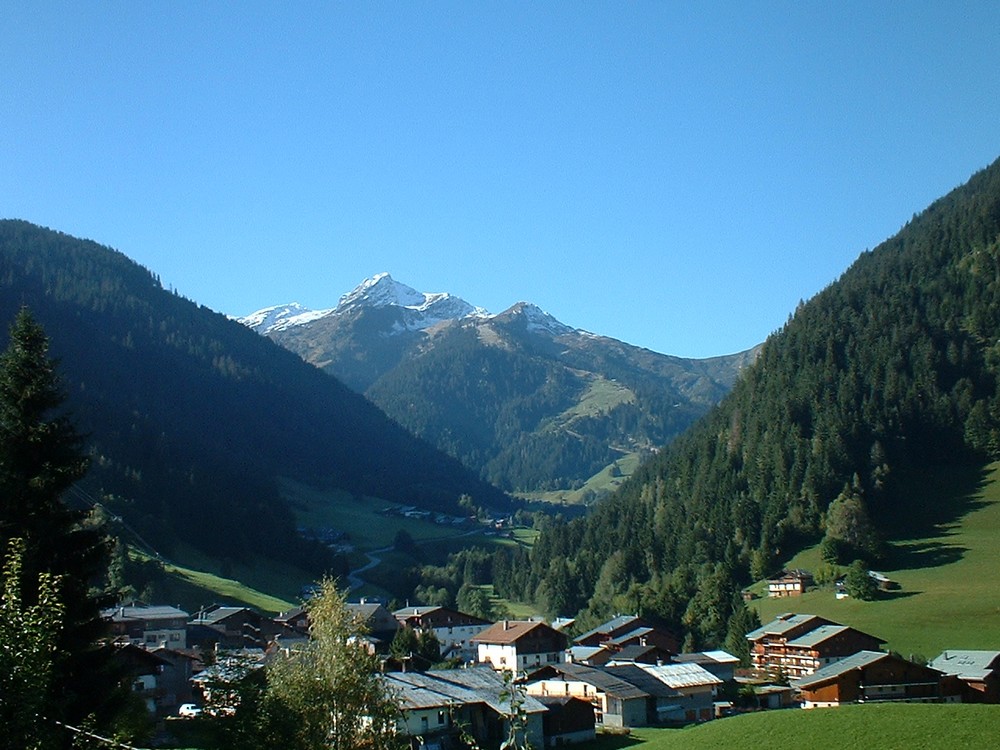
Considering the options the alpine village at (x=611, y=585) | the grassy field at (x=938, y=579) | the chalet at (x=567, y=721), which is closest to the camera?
the alpine village at (x=611, y=585)

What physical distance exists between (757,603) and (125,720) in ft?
333

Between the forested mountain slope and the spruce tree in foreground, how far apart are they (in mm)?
93180

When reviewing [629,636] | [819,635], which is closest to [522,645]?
[629,636]

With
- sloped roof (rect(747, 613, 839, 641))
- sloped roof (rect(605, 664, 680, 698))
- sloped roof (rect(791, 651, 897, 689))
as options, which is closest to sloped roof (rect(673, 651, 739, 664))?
sloped roof (rect(747, 613, 839, 641))

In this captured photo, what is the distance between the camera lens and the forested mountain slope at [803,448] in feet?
428

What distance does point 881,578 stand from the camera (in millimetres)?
108250

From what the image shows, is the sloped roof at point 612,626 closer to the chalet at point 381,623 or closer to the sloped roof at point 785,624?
the sloped roof at point 785,624

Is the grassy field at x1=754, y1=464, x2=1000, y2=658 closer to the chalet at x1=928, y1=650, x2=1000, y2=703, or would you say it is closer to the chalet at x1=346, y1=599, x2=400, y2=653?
the chalet at x1=928, y1=650, x2=1000, y2=703

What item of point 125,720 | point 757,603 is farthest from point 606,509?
point 125,720

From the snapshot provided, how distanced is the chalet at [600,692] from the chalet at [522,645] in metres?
17.5

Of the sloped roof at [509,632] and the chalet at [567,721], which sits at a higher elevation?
the chalet at [567,721]

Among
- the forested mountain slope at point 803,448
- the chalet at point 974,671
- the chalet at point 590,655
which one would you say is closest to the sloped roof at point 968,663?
the chalet at point 974,671

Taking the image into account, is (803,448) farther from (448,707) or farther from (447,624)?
(448,707)

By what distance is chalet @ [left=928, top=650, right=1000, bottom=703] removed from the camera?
7038cm
